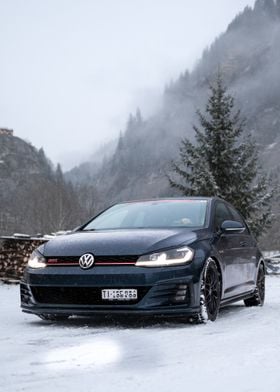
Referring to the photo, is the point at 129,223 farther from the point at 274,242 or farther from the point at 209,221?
the point at 274,242

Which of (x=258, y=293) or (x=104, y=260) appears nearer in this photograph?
(x=104, y=260)

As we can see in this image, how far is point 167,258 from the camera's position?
245 inches

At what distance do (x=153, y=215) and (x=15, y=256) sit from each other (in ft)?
27.3

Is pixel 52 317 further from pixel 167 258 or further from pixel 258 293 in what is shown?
pixel 258 293

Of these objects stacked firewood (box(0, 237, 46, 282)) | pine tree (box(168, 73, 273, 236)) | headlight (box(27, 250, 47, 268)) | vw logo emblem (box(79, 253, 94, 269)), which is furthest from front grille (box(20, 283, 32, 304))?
pine tree (box(168, 73, 273, 236))

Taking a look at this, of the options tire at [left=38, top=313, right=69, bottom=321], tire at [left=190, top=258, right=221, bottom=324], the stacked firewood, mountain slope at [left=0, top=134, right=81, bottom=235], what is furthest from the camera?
mountain slope at [left=0, top=134, right=81, bottom=235]

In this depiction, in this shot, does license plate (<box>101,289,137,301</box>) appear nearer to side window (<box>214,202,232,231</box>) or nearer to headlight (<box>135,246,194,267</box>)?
headlight (<box>135,246,194,267</box>)

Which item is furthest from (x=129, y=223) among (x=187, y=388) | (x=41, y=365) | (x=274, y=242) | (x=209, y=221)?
(x=274, y=242)

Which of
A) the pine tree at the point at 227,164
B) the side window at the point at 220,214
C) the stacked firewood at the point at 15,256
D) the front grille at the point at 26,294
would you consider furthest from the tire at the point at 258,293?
the pine tree at the point at 227,164

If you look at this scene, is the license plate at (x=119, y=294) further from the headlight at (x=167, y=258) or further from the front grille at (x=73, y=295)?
the headlight at (x=167, y=258)

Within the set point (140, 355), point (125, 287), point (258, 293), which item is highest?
point (125, 287)

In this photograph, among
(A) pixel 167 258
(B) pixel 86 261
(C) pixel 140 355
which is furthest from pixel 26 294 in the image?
(C) pixel 140 355

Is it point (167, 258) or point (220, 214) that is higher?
point (220, 214)

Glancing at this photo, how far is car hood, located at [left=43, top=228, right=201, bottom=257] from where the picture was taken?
627 centimetres
